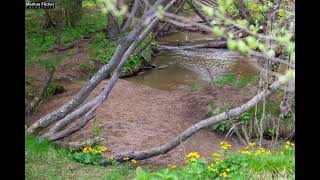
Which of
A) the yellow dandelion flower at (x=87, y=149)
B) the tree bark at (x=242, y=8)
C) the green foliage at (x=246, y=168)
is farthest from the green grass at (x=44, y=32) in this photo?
the green foliage at (x=246, y=168)

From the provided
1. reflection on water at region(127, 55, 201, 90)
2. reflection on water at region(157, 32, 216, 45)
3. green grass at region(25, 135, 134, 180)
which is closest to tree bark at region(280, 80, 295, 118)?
green grass at region(25, 135, 134, 180)

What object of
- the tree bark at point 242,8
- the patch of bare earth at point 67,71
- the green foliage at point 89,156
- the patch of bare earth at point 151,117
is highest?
the tree bark at point 242,8

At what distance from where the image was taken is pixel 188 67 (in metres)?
14.6

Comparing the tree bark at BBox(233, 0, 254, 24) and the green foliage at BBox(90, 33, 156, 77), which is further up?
the tree bark at BBox(233, 0, 254, 24)

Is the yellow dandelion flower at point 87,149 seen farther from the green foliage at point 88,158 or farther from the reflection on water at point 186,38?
the reflection on water at point 186,38

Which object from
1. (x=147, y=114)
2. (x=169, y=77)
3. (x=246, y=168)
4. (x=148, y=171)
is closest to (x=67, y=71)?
(x=169, y=77)

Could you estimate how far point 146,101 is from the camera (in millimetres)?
10555

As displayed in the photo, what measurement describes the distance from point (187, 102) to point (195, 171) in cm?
535

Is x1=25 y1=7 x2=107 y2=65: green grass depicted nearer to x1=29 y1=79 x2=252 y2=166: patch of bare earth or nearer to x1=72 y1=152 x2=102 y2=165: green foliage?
x1=29 y1=79 x2=252 y2=166: patch of bare earth

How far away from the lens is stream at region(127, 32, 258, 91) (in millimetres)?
13001

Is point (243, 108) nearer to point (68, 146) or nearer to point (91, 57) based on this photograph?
point (68, 146)

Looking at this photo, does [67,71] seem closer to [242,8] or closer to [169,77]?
[169,77]

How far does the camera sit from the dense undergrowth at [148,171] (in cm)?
494
